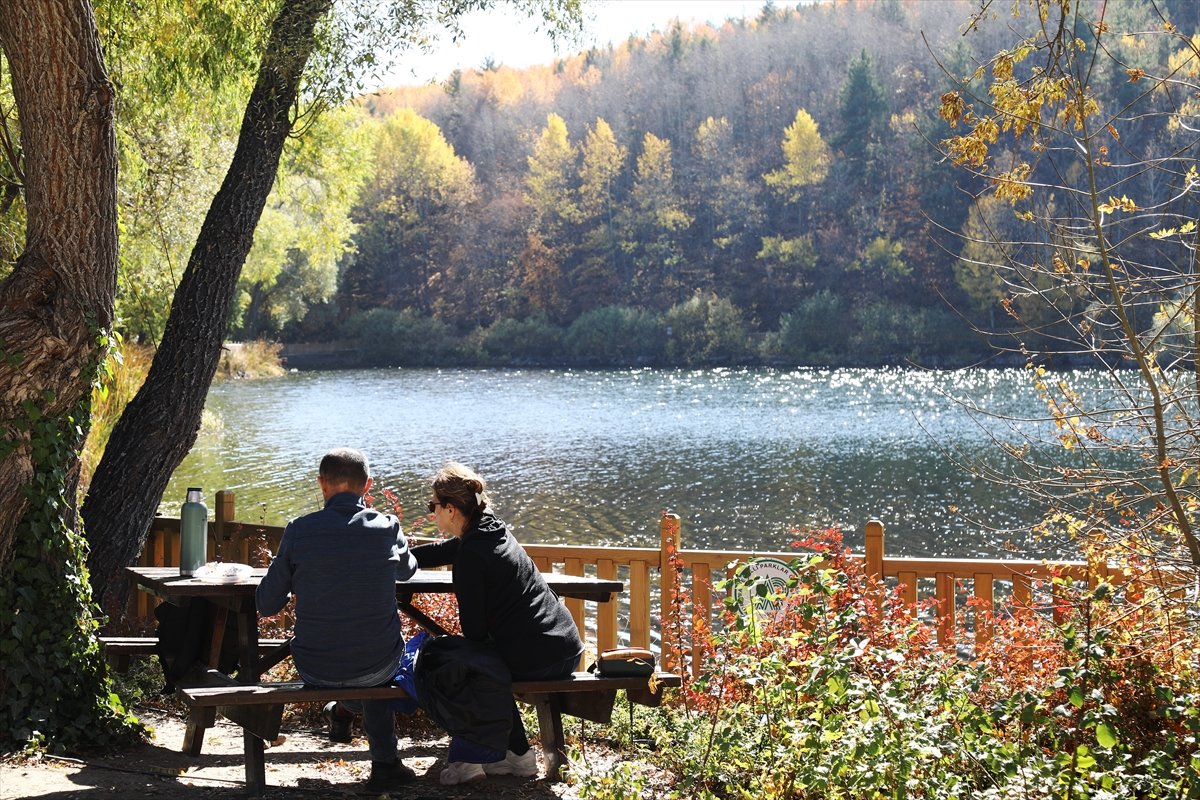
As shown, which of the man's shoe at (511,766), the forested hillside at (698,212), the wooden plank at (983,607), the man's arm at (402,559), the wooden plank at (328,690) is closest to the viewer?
the wooden plank at (328,690)

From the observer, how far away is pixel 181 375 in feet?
22.6

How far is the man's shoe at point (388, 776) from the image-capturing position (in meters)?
4.43

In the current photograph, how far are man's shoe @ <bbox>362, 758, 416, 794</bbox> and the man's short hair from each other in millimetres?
1068

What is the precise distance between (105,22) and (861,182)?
238 feet

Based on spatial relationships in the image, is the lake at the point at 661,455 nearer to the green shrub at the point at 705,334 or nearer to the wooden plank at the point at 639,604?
the wooden plank at the point at 639,604

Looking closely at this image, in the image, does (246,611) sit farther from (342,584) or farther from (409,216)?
(409,216)

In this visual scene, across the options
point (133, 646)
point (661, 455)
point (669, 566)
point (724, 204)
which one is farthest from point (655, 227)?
point (133, 646)

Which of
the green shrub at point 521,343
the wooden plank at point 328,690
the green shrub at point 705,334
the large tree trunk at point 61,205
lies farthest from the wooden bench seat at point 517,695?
the green shrub at point 521,343

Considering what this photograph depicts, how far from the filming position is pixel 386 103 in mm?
122688

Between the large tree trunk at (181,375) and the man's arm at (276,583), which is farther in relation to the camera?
the large tree trunk at (181,375)

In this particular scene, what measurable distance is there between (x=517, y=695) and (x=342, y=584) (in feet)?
2.59

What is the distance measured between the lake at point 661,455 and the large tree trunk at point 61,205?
3925 mm

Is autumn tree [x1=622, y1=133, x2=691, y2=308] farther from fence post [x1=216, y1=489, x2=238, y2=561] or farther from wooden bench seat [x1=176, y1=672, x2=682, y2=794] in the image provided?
wooden bench seat [x1=176, y1=672, x2=682, y2=794]

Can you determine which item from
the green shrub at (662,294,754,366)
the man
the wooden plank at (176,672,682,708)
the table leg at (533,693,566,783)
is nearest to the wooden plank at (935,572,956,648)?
the wooden plank at (176,672,682,708)
